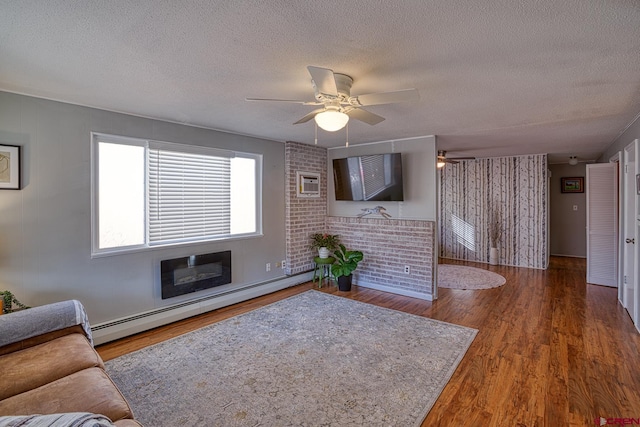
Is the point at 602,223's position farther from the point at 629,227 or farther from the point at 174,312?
the point at 174,312

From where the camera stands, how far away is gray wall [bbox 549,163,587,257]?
7.14 meters

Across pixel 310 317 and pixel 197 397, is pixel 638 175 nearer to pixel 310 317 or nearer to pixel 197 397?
pixel 310 317

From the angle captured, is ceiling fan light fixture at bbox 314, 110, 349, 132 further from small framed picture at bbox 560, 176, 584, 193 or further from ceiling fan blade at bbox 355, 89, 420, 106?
small framed picture at bbox 560, 176, 584, 193

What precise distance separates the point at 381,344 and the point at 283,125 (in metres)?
2.70

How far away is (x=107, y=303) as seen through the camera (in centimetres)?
318

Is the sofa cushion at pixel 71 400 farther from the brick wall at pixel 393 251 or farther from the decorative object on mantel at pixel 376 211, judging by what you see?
the decorative object on mantel at pixel 376 211

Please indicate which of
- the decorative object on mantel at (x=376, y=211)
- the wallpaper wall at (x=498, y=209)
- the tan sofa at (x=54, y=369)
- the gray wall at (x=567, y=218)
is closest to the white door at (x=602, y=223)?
the wallpaper wall at (x=498, y=209)

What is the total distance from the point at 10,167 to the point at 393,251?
445cm

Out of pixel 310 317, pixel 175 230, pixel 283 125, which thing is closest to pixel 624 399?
pixel 310 317

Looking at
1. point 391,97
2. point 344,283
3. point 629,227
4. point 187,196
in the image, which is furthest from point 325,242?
point 629,227

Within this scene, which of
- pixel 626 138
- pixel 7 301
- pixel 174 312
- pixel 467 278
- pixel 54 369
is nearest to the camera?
pixel 54 369

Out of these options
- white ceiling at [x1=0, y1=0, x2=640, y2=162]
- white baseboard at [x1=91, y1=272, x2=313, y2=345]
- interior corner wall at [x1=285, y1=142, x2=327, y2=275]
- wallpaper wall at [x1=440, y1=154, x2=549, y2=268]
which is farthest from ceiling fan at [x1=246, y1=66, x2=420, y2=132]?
wallpaper wall at [x1=440, y1=154, x2=549, y2=268]

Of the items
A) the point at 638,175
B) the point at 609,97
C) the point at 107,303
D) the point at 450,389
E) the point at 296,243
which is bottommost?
the point at 450,389

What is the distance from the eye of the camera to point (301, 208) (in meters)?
5.19
